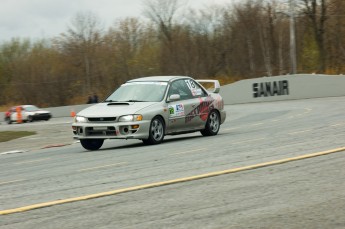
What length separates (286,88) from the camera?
45562 millimetres

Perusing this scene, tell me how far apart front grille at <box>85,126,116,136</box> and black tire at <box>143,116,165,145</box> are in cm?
88

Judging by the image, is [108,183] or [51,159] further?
[51,159]

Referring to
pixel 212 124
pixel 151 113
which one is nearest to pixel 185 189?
pixel 151 113

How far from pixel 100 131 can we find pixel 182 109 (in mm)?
2308

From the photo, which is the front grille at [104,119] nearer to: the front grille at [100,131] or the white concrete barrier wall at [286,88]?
the front grille at [100,131]

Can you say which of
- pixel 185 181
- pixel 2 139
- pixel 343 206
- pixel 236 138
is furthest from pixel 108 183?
pixel 2 139

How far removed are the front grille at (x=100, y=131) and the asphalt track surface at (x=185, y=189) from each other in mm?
1359

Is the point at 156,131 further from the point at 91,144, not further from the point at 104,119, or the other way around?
the point at 91,144

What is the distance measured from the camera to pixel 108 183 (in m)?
8.48

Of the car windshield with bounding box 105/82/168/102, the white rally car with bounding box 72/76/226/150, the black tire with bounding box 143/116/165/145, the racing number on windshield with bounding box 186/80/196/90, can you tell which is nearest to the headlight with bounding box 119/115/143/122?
the white rally car with bounding box 72/76/226/150

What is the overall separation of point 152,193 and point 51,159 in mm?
5831

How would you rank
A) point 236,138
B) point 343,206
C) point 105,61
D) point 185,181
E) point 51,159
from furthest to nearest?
point 105,61 → point 236,138 → point 51,159 → point 185,181 → point 343,206

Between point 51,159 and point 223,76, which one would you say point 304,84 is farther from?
point 51,159

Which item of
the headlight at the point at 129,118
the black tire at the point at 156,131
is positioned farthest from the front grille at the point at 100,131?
the black tire at the point at 156,131
